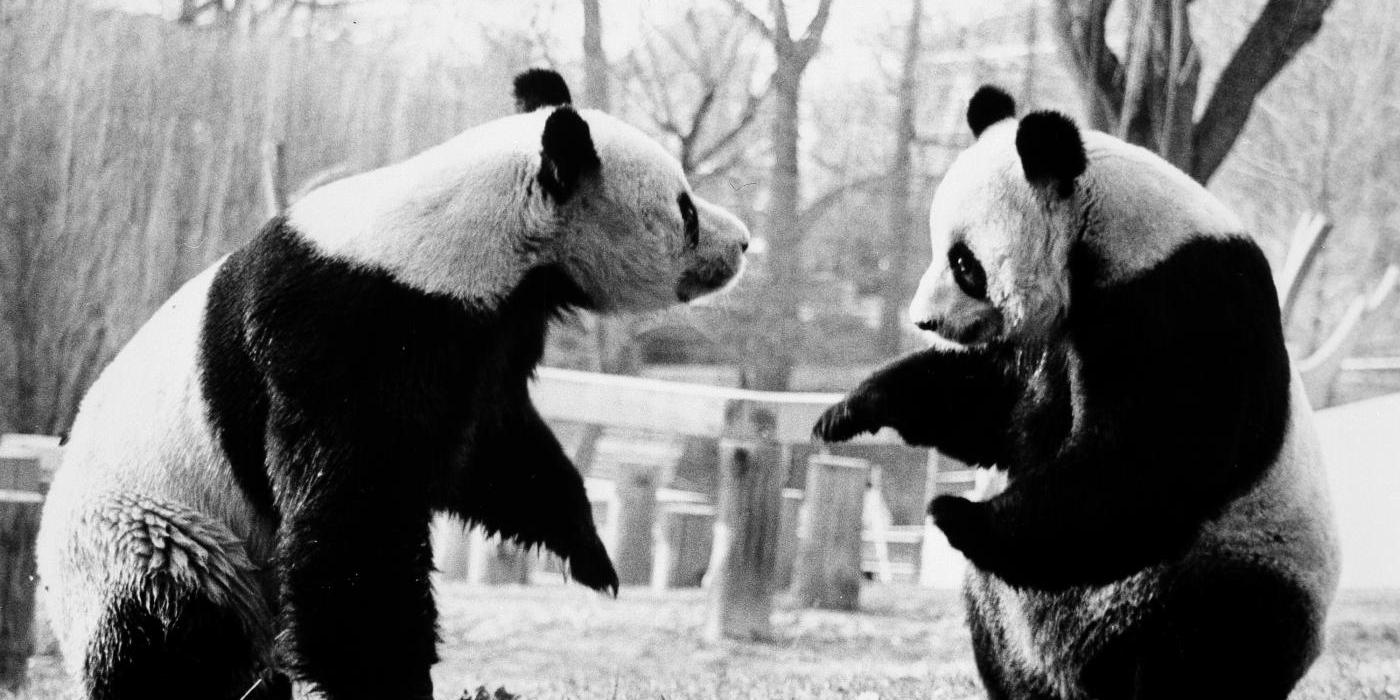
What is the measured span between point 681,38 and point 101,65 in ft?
15.7

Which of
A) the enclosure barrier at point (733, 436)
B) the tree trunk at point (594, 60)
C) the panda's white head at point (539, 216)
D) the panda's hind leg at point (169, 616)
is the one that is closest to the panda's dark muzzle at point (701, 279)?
the panda's white head at point (539, 216)

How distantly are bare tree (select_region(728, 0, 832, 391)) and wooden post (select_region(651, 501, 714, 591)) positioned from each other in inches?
129

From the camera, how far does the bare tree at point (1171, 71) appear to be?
6.98 meters

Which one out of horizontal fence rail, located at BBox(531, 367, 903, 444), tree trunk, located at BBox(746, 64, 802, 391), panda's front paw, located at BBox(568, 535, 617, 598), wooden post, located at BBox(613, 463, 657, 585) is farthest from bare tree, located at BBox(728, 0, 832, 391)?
panda's front paw, located at BBox(568, 535, 617, 598)

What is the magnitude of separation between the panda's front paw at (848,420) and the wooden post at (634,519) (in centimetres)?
826

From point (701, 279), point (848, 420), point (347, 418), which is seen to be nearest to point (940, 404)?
point (848, 420)

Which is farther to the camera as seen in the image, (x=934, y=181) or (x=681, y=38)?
(x=934, y=181)

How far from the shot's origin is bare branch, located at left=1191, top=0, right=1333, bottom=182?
6.93 m

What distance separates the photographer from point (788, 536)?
42.3 ft

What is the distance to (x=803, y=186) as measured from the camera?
54.1ft

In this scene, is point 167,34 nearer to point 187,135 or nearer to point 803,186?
point 187,135

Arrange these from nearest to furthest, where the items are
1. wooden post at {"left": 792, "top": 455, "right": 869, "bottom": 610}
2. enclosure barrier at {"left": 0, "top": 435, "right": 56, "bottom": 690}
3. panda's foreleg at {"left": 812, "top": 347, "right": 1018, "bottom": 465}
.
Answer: panda's foreleg at {"left": 812, "top": 347, "right": 1018, "bottom": 465} < enclosure barrier at {"left": 0, "top": 435, "right": 56, "bottom": 690} < wooden post at {"left": 792, "top": 455, "right": 869, "bottom": 610}

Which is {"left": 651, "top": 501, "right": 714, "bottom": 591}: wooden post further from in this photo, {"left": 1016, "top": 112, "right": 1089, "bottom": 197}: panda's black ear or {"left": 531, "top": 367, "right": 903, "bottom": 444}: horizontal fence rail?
{"left": 1016, "top": 112, "right": 1089, "bottom": 197}: panda's black ear

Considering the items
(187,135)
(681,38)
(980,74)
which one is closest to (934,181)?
(980,74)
